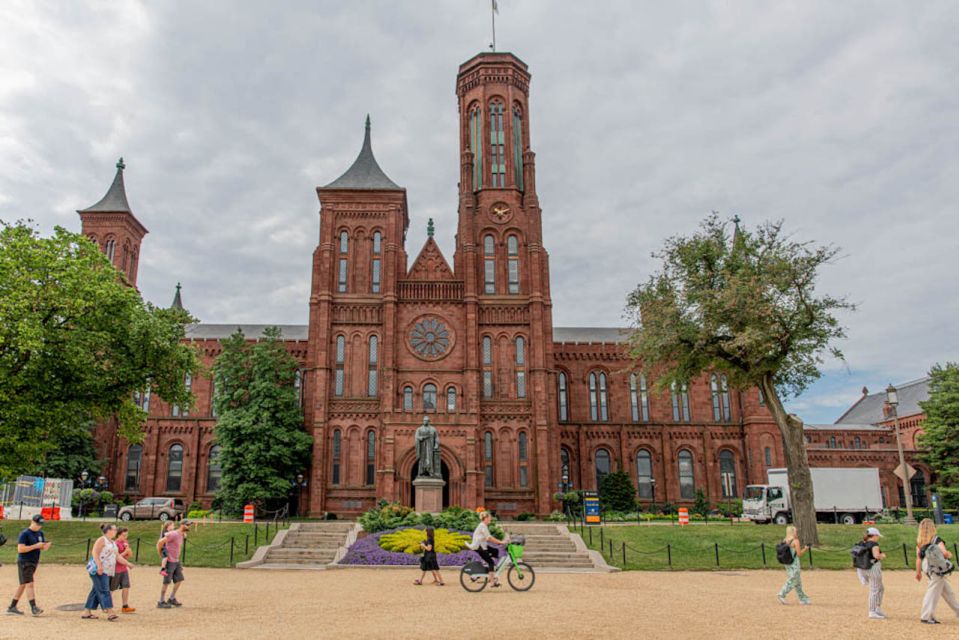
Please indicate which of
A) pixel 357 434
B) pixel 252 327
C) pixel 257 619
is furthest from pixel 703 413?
pixel 257 619

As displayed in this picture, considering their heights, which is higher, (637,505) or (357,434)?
(357,434)

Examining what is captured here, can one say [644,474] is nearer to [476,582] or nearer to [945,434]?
[945,434]

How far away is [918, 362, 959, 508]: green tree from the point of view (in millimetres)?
48781

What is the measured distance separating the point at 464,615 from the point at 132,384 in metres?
22.8

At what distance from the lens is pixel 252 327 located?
205 feet

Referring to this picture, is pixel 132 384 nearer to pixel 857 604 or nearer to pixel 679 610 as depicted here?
pixel 679 610

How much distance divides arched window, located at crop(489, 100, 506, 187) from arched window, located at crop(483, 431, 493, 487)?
725 inches

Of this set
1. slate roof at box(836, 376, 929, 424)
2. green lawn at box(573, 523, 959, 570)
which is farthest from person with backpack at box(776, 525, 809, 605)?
slate roof at box(836, 376, 929, 424)

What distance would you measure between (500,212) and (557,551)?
93.0ft

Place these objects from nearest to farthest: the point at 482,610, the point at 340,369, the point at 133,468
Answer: the point at 482,610, the point at 340,369, the point at 133,468

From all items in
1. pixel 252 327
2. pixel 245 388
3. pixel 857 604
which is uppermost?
pixel 252 327

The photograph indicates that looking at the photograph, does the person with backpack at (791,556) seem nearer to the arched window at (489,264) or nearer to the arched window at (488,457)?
the arched window at (488,457)

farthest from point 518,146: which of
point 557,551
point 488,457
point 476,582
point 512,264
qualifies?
point 476,582

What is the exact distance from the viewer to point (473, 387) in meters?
45.3
